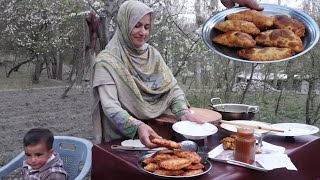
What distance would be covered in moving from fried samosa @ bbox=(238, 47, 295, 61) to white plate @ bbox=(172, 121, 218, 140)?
444 millimetres

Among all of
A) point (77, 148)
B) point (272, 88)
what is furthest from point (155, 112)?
point (272, 88)

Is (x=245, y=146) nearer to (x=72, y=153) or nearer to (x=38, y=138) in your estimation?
(x=38, y=138)

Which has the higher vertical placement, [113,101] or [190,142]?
[113,101]

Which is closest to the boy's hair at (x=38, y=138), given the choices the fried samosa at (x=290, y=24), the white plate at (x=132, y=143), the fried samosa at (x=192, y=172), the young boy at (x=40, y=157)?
the young boy at (x=40, y=157)

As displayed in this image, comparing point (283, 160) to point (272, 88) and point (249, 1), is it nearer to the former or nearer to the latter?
point (249, 1)

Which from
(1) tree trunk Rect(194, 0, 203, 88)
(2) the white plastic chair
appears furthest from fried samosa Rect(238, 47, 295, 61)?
(1) tree trunk Rect(194, 0, 203, 88)

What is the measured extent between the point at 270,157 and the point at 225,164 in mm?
235

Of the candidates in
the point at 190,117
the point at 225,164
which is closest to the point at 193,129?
the point at 190,117

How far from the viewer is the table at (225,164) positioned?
1710mm

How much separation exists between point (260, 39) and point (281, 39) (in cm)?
13

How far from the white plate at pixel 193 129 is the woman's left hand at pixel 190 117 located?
0.12 ft

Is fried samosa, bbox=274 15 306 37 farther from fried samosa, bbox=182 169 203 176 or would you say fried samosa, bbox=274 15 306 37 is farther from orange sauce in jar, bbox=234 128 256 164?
fried samosa, bbox=182 169 203 176

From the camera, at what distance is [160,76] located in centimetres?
236

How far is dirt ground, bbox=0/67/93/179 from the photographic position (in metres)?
5.18
